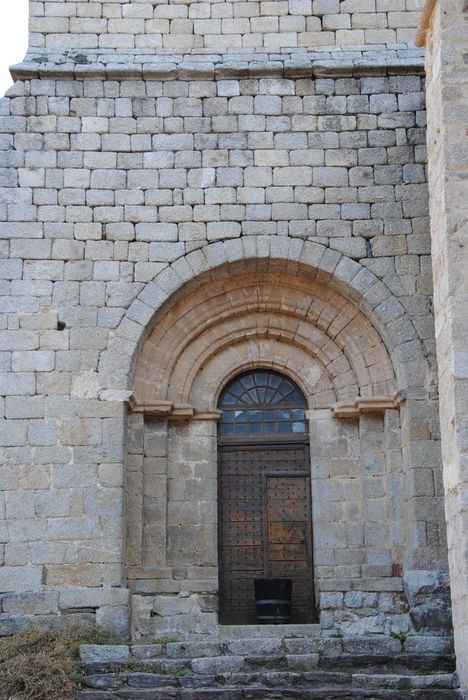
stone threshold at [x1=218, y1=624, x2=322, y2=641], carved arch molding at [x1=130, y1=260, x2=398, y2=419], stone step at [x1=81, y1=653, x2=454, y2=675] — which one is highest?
carved arch molding at [x1=130, y1=260, x2=398, y2=419]

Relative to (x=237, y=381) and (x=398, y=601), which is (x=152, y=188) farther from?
(x=398, y=601)

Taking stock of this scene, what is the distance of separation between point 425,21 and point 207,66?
271 centimetres

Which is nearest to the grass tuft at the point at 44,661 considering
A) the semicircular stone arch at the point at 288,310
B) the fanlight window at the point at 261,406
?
the semicircular stone arch at the point at 288,310

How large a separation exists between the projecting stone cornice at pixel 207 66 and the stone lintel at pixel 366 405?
11.1ft

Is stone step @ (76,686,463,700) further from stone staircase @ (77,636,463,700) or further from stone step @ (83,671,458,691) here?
stone step @ (83,671,458,691)

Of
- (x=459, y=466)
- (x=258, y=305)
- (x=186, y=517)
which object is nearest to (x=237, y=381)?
(x=258, y=305)

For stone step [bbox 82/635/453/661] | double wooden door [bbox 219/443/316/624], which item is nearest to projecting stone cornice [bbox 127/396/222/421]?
double wooden door [bbox 219/443/316/624]

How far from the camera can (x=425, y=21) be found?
31.7 ft

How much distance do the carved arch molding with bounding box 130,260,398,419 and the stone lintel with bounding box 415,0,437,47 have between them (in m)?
2.58

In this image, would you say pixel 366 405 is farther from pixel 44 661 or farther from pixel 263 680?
pixel 44 661

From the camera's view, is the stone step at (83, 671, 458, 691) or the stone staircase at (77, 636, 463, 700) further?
the stone step at (83, 671, 458, 691)

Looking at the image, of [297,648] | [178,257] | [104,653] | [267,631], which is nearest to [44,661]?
[104,653]

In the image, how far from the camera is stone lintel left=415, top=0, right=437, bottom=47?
9.45 metres

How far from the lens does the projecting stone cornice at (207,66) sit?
11.5 meters
